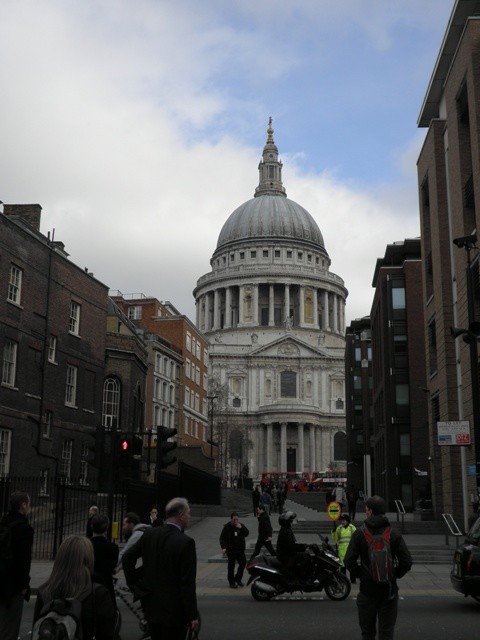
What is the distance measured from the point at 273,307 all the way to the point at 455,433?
12991cm

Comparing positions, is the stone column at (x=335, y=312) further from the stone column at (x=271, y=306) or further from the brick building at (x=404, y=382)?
the brick building at (x=404, y=382)

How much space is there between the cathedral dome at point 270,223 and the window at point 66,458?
12412 cm

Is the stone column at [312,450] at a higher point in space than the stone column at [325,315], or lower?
lower

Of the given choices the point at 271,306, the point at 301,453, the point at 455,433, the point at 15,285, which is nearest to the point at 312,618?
the point at 455,433

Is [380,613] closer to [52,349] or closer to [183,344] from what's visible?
[52,349]

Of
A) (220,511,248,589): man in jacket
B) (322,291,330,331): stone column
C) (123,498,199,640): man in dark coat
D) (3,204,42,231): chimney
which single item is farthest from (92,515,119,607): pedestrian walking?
(322,291,330,331): stone column

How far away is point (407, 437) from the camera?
51.8 metres

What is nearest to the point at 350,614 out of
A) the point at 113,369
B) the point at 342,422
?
the point at 113,369

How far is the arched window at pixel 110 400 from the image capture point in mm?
45831

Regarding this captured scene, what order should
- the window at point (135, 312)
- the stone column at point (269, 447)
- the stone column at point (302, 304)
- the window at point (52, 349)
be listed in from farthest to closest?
the stone column at point (302, 304) < the stone column at point (269, 447) < the window at point (135, 312) < the window at point (52, 349)

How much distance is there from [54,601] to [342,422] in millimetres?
129942

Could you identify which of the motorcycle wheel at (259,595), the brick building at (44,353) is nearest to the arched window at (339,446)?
the brick building at (44,353)

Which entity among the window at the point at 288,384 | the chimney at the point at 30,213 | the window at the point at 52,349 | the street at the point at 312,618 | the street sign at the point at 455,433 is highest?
the window at the point at 288,384

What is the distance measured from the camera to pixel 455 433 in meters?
22.1
